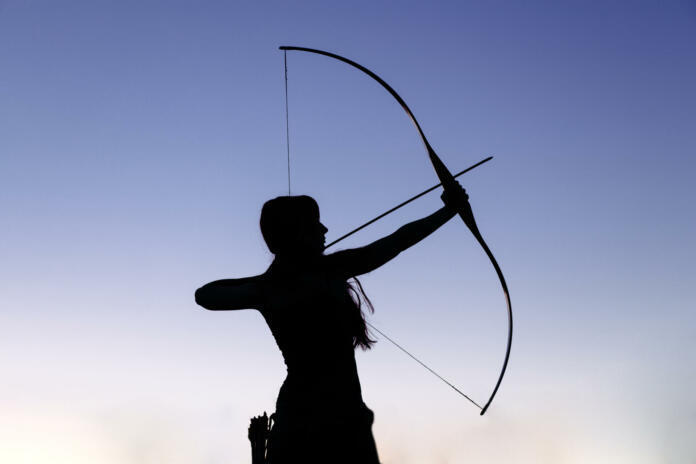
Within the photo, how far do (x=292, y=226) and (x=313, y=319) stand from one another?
0.30 metres

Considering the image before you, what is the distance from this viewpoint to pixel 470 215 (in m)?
2.89

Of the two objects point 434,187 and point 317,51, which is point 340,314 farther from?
point 317,51

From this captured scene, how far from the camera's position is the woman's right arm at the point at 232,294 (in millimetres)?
2014

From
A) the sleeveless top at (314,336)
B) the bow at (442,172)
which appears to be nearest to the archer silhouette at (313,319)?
the sleeveless top at (314,336)

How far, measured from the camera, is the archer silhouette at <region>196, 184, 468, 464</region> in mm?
1809

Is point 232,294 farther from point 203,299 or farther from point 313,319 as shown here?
point 313,319

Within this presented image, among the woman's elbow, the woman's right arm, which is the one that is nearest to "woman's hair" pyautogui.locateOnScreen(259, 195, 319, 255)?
the woman's right arm

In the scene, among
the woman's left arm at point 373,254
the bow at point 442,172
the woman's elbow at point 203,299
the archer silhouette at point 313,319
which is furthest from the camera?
the bow at point 442,172

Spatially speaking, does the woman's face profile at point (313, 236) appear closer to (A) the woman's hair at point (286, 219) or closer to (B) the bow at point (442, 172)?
(A) the woman's hair at point (286, 219)

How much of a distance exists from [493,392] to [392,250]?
6.23 ft

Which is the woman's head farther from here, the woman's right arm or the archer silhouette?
the woman's right arm

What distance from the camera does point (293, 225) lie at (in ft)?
6.61

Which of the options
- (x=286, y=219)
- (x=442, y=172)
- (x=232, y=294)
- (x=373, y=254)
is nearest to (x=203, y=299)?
(x=232, y=294)

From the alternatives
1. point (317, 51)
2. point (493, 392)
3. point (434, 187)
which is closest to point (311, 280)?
point (434, 187)
